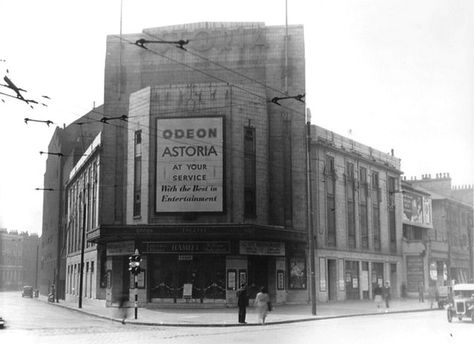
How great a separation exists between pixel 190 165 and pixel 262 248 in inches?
Result: 271

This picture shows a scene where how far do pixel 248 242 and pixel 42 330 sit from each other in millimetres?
16657

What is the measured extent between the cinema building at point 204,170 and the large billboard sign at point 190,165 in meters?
0.06

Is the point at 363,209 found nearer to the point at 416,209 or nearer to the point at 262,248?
the point at 416,209

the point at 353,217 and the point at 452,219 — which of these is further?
the point at 452,219

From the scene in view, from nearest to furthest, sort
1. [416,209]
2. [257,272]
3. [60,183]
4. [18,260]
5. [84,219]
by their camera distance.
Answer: [257,272]
[84,219]
[416,209]
[60,183]
[18,260]

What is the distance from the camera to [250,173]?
127ft

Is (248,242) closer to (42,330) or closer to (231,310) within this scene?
(231,310)

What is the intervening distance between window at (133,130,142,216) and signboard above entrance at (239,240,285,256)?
734cm

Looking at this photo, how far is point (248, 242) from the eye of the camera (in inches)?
1447

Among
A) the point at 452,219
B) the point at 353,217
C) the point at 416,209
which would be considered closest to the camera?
the point at 353,217

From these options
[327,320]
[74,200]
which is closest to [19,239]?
[74,200]

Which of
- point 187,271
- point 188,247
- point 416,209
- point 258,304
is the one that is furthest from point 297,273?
point 416,209

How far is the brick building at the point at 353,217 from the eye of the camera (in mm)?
44141

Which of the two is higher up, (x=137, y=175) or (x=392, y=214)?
(x=137, y=175)
